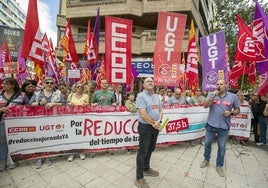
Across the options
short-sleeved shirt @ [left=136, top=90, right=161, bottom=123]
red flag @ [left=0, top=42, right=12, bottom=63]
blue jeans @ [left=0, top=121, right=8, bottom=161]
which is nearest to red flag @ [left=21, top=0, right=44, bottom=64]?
blue jeans @ [left=0, top=121, right=8, bottom=161]

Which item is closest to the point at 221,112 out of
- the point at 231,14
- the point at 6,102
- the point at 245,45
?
the point at 245,45

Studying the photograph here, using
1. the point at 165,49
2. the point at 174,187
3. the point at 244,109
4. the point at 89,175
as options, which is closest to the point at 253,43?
the point at 244,109

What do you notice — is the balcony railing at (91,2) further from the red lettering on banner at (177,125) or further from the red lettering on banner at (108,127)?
the red lettering on banner at (108,127)

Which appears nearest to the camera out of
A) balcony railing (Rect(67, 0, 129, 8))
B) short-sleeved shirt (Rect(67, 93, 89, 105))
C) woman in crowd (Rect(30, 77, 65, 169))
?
woman in crowd (Rect(30, 77, 65, 169))

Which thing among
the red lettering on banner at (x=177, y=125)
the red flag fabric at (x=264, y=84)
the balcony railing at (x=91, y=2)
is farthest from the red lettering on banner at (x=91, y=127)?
the balcony railing at (x=91, y=2)

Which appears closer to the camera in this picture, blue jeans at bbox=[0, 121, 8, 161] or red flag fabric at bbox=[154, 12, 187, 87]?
blue jeans at bbox=[0, 121, 8, 161]

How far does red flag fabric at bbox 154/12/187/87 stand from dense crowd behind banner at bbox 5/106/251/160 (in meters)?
0.92

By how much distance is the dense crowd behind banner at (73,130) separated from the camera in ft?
13.0

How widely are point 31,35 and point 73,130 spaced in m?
2.47

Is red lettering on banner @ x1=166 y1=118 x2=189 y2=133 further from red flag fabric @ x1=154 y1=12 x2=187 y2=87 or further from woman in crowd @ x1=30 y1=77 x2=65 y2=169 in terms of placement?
woman in crowd @ x1=30 y1=77 x2=65 y2=169

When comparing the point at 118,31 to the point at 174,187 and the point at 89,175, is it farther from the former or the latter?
the point at 174,187

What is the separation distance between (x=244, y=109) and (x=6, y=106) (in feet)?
21.6

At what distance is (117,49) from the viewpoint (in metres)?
4.85

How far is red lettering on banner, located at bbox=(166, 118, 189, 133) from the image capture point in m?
5.21
